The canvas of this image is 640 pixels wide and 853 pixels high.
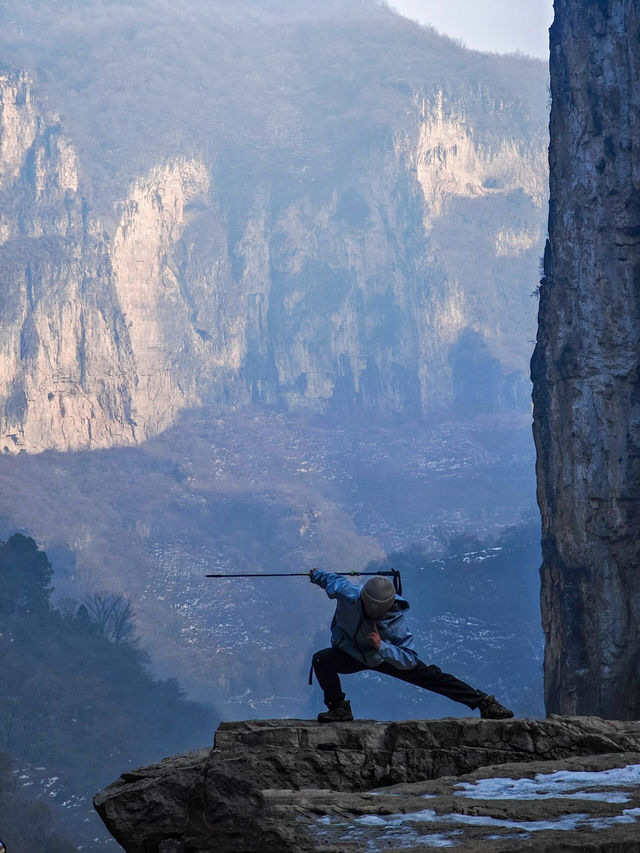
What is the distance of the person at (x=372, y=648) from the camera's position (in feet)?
31.7

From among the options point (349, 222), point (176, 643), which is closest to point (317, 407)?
point (349, 222)

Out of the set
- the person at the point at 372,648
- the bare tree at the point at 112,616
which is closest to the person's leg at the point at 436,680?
the person at the point at 372,648

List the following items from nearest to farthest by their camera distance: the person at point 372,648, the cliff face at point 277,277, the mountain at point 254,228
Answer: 1. the person at point 372,648
2. the cliff face at point 277,277
3. the mountain at point 254,228

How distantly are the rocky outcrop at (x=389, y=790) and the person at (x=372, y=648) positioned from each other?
1.12 feet

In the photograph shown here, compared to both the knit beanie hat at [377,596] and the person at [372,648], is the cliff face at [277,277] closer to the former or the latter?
the person at [372,648]

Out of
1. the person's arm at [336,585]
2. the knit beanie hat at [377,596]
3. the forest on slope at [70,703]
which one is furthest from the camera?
the forest on slope at [70,703]

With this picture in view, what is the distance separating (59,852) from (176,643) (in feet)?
189

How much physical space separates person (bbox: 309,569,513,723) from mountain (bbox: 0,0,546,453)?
121532 millimetres

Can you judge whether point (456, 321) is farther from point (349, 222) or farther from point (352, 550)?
point (352, 550)

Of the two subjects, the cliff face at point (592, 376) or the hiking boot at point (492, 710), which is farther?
the cliff face at point (592, 376)

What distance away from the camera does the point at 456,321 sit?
510 ft

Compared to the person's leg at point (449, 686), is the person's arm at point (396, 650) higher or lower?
higher

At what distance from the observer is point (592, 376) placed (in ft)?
74.2

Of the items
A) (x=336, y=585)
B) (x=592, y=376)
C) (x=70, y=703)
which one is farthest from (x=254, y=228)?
(x=336, y=585)
